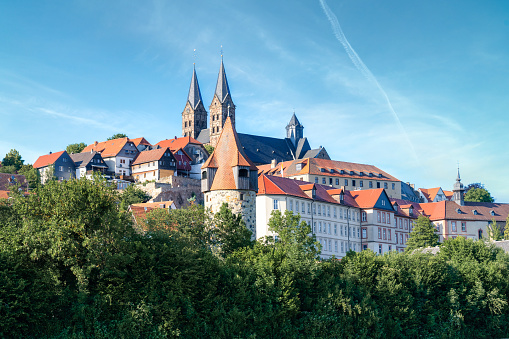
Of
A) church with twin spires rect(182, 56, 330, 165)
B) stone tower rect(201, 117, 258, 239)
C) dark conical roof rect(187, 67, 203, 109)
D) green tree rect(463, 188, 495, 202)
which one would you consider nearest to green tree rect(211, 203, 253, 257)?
stone tower rect(201, 117, 258, 239)

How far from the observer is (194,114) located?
532ft

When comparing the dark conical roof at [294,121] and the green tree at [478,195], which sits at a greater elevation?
the dark conical roof at [294,121]

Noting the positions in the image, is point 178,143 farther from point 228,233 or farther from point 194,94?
point 228,233

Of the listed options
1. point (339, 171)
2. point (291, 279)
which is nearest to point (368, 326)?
point (291, 279)

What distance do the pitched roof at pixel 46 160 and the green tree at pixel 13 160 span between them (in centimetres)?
286

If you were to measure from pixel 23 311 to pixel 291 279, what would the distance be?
16468 millimetres

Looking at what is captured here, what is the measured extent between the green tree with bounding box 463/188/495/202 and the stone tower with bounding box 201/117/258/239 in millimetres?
97093

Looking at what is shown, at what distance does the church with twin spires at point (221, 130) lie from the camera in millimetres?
142125

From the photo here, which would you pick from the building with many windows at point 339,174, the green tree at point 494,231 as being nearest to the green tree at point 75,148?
the building with many windows at point 339,174

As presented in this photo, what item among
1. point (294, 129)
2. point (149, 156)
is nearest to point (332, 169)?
point (149, 156)

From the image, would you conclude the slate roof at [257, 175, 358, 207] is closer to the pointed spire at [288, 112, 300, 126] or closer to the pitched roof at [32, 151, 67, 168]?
the pitched roof at [32, 151, 67, 168]

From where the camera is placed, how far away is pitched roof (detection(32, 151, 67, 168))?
114 meters

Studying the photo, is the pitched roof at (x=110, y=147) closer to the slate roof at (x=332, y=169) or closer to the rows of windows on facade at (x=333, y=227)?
the slate roof at (x=332, y=169)

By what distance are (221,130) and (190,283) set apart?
381ft
